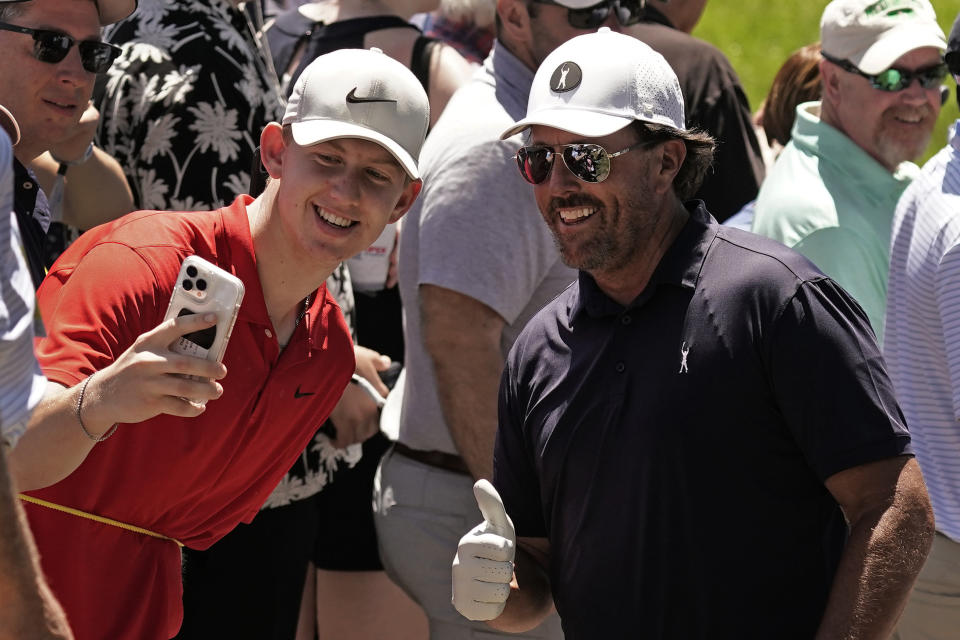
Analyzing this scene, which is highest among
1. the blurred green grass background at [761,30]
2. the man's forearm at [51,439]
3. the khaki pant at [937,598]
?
the man's forearm at [51,439]

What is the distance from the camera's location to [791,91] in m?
5.07

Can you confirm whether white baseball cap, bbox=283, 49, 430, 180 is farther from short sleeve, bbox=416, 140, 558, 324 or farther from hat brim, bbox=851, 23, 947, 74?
hat brim, bbox=851, 23, 947, 74

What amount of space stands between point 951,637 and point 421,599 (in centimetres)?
146

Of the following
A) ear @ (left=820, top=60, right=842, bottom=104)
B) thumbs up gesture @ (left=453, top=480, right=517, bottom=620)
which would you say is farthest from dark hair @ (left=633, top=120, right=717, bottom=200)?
ear @ (left=820, top=60, right=842, bottom=104)

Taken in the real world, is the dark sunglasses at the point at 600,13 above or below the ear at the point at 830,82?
above

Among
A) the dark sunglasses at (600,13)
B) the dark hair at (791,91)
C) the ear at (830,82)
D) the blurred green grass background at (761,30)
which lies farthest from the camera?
the blurred green grass background at (761,30)

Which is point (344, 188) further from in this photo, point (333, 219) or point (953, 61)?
point (953, 61)

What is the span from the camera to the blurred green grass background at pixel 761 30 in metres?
Result: 10.0

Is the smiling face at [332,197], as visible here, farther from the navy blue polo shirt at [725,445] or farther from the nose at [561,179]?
the navy blue polo shirt at [725,445]

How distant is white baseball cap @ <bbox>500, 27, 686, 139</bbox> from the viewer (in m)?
2.79

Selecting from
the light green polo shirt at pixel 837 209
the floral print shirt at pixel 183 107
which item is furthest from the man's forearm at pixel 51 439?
the light green polo shirt at pixel 837 209

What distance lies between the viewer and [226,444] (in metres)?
2.94

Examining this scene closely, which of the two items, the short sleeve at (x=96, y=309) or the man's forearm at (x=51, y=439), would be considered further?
the short sleeve at (x=96, y=309)

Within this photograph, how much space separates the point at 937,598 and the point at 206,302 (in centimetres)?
228
